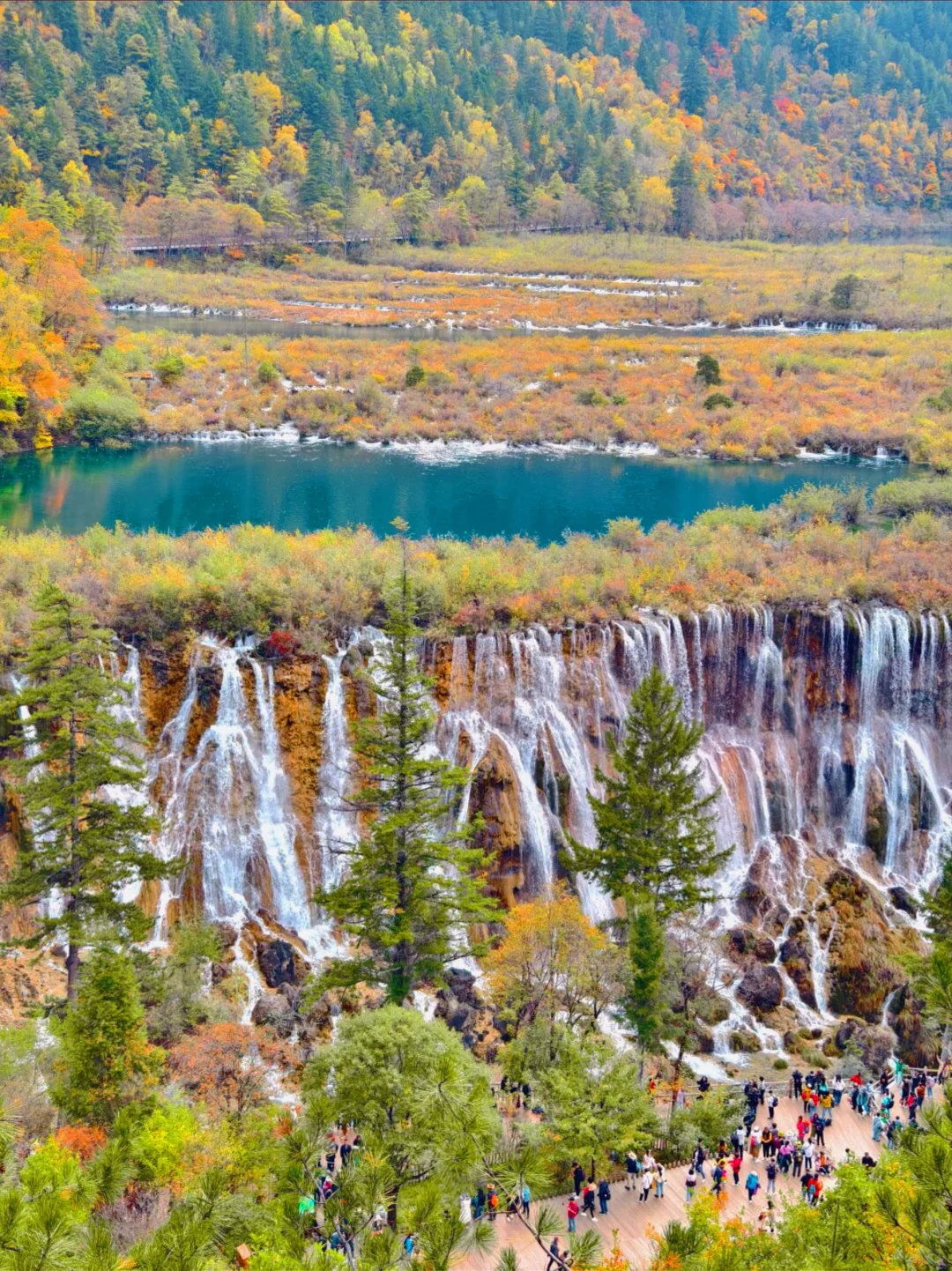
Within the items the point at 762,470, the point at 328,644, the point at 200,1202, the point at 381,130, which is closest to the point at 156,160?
the point at 381,130

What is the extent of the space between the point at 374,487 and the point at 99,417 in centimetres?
1823

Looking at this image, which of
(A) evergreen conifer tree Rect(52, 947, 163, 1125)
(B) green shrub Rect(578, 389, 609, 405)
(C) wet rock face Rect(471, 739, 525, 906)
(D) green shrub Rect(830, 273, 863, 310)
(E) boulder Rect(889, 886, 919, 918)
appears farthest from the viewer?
(D) green shrub Rect(830, 273, 863, 310)

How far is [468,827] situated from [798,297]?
97.3m

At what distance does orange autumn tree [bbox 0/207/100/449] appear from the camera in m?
64.0

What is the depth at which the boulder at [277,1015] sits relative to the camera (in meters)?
26.4

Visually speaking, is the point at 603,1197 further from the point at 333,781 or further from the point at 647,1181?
the point at 333,781

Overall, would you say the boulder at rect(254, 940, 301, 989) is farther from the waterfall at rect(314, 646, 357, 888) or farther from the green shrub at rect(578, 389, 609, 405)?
the green shrub at rect(578, 389, 609, 405)

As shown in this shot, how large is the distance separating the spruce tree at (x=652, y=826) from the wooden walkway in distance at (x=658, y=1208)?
5.15 meters

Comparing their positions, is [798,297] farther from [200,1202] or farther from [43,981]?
[200,1202]

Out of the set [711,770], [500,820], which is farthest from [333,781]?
[711,770]

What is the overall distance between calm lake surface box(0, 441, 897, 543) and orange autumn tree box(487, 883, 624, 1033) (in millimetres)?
27223

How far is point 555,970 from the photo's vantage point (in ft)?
83.2

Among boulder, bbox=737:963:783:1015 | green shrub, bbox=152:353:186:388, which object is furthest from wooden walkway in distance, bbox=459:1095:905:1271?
green shrub, bbox=152:353:186:388

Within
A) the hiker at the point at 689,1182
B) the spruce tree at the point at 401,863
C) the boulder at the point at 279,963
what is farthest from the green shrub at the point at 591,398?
the hiker at the point at 689,1182
